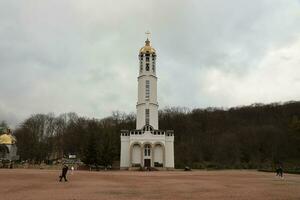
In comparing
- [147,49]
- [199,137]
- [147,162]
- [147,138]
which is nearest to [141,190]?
[147,162]

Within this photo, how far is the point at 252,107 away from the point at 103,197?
10654 centimetres

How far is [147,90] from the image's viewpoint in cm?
6381

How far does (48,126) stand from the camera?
91.6m

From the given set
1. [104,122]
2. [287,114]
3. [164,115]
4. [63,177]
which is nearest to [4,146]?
[104,122]

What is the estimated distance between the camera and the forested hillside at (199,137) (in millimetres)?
80625

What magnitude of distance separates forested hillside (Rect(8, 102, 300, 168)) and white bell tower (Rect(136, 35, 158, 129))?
32.6 feet

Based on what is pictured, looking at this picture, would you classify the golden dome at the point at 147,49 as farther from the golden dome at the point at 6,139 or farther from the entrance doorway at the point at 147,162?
the golden dome at the point at 6,139

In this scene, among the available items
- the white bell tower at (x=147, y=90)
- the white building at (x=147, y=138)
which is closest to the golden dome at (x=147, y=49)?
the white bell tower at (x=147, y=90)

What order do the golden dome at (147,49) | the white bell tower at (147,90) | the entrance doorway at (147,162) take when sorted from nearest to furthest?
the entrance doorway at (147,162) → the white bell tower at (147,90) → the golden dome at (147,49)

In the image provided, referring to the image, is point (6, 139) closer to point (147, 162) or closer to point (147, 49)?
point (147, 162)

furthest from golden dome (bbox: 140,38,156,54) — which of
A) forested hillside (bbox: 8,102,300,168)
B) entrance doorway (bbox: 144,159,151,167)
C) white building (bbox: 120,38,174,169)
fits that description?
entrance doorway (bbox: 144,159,151,167)

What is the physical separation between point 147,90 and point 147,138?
9.14m

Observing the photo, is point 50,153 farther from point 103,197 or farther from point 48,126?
point 103,197

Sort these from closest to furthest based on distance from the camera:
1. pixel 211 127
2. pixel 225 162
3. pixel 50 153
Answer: pixel 225 162, pixel 50 153, pixel 211 127
